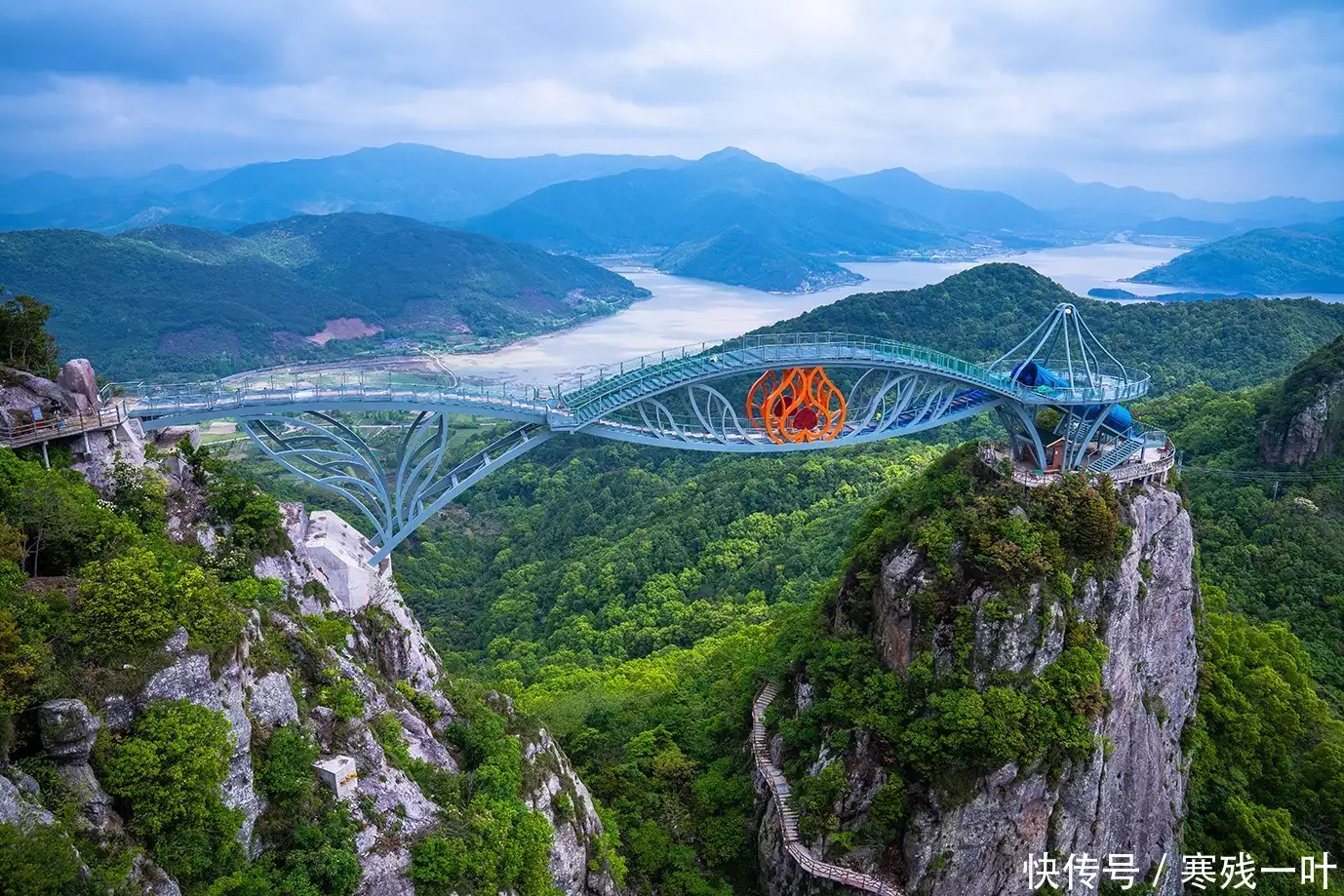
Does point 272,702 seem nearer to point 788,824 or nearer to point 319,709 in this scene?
point 319,709

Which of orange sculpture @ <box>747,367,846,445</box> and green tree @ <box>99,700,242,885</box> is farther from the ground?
orange sculpture @ <box>747,367,846,445</box>

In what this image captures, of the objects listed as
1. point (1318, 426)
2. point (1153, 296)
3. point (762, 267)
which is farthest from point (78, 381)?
point (762, 267)

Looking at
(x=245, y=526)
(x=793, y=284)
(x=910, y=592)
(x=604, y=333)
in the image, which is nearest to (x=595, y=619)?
(x=910, y=592)

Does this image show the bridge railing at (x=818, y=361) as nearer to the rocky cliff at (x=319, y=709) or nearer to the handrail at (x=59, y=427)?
the rocky cliff at (x=319, y=709)

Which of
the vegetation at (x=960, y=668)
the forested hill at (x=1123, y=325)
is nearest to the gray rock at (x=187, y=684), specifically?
the vegetation at (x=960, y=668)

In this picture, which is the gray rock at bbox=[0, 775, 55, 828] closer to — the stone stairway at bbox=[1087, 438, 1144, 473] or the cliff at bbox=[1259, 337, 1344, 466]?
the stone stairway at bbox=[1087, 438, 1144, 473]

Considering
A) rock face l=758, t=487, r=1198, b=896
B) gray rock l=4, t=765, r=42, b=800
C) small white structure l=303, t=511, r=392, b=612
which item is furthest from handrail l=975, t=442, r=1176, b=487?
gray rock l=4, t=765, r=42, b=800
